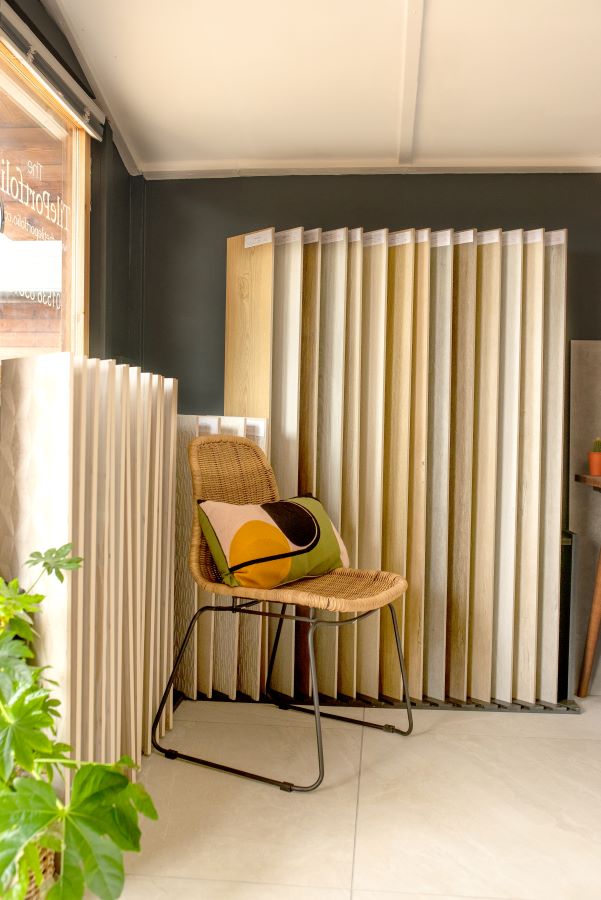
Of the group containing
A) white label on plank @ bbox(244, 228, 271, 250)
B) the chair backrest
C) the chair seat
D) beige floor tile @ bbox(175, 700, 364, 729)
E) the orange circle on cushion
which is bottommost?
beige floor tile @ bbox(175, 700, 364, 729)

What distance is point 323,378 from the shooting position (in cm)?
311

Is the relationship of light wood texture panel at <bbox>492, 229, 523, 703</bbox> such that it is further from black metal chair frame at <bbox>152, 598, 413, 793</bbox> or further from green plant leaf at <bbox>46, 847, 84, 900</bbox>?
green plant leaf at <bbox>46, 847, 84, 900</bbox>

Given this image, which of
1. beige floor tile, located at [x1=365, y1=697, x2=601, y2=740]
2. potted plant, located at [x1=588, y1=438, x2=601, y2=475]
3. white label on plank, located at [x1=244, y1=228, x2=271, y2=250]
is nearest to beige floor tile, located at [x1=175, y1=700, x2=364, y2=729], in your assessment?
beige floor tile, located at [x1=365, y1=697, x2=601, y2=740]

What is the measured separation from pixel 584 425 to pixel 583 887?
188cm

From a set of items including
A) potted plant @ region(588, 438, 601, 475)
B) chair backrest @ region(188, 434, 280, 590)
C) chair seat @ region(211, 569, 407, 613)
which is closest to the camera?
chair seat @ region(211, 569, 407, 613)

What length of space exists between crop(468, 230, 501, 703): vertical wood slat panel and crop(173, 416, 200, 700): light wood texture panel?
106 cm

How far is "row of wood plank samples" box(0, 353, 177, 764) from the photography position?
1856mm

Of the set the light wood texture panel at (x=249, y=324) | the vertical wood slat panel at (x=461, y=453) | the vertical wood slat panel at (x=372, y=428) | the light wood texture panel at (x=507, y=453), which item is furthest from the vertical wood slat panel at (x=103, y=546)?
the light wood texture panel at (x=507, y=453)

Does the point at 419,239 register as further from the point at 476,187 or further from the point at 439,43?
the point at 439,43

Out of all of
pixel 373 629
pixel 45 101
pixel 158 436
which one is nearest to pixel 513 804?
pixel 373 629

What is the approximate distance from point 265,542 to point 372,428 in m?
0.76

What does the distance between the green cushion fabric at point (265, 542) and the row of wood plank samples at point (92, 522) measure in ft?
0.65

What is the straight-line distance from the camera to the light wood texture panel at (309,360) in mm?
3076

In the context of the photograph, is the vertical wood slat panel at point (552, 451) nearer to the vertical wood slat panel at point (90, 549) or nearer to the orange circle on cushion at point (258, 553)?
the orange circle on cushion at point (258, 553)
